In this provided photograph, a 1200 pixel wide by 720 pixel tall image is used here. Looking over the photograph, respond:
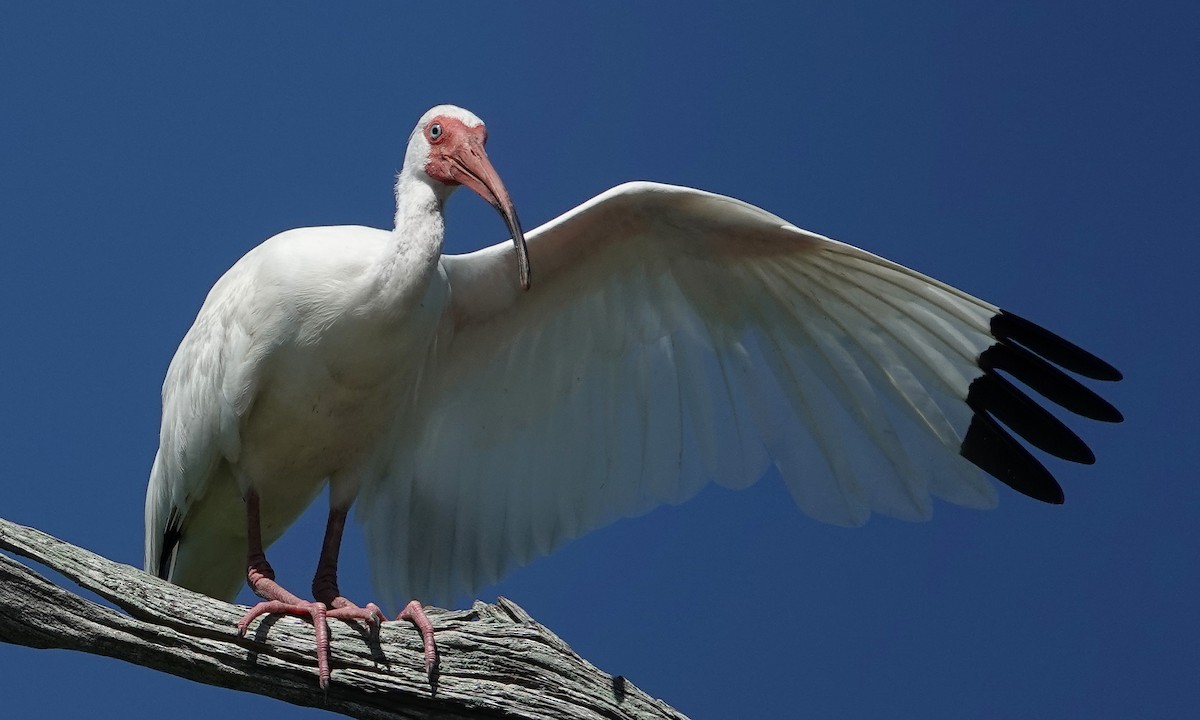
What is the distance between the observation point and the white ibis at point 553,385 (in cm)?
807

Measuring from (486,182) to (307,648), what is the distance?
8.86 ft

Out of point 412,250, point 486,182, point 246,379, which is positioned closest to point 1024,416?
point 486,182

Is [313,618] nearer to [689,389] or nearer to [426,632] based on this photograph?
[426,632]

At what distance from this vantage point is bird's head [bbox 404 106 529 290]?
801cm

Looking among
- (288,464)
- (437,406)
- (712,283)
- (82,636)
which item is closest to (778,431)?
(712,283)

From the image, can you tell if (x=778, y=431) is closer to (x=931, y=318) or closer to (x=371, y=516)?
(x=931, y=318)

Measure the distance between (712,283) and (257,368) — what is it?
2705 millimetres

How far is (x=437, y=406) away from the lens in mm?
9344

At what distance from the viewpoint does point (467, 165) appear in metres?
8.13

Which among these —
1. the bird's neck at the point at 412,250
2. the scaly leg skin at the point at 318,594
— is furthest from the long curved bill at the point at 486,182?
the scaly leg skin at the point at 318,594

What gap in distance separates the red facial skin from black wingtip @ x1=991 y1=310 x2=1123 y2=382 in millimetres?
2700

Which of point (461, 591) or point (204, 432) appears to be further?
point (461, 591)

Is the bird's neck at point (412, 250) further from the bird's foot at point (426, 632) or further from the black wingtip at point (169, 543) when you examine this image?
the black wingtip at point (169, 543)

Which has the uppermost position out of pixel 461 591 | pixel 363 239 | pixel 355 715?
pixel 363 239
